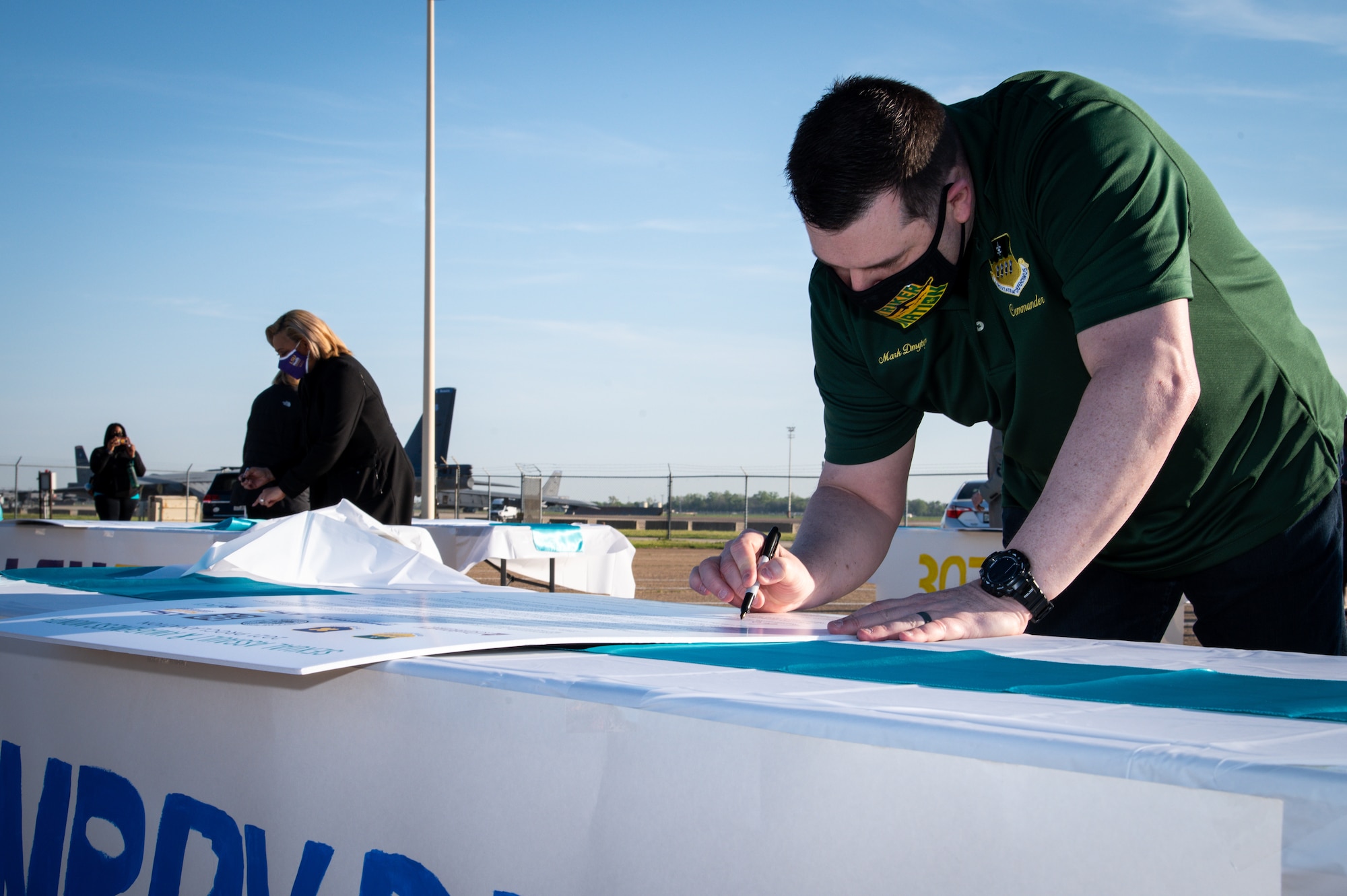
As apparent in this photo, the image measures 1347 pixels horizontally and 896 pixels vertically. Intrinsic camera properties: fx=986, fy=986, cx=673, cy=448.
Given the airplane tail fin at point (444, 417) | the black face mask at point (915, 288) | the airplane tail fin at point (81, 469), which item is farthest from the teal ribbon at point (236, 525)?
the airplane tail fin at point (444, 417)

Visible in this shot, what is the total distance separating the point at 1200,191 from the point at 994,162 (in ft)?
0.94

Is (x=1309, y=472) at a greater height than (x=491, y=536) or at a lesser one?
greater

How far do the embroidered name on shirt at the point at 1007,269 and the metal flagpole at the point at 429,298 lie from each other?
8.32 metres

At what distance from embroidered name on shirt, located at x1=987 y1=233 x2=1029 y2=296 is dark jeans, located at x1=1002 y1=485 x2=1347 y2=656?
522 mm

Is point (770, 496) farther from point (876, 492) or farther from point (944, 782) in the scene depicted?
point (944, 782)

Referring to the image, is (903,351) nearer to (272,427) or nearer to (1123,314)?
(1123,314)

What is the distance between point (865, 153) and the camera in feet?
4.28

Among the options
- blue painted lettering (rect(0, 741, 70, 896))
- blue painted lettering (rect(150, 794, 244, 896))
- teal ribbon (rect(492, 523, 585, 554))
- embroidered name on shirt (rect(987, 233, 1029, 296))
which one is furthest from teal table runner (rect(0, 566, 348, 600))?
teal ribbon (rect(492, 523, 585, 554))

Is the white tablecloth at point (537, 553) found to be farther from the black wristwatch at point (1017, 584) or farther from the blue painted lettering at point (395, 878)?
the blue painted lettering at point (395, 878)

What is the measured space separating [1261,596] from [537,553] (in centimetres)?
365

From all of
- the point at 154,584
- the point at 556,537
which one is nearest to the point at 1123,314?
the point at 154,584

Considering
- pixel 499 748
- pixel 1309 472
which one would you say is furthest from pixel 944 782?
pixel 1309 472

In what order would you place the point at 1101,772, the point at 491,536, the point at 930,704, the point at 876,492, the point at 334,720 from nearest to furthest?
the point at 1101,772, the point at 930,704, the point at 334,720, the point at 876,492, the point at 491,536

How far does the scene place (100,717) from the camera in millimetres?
1047
